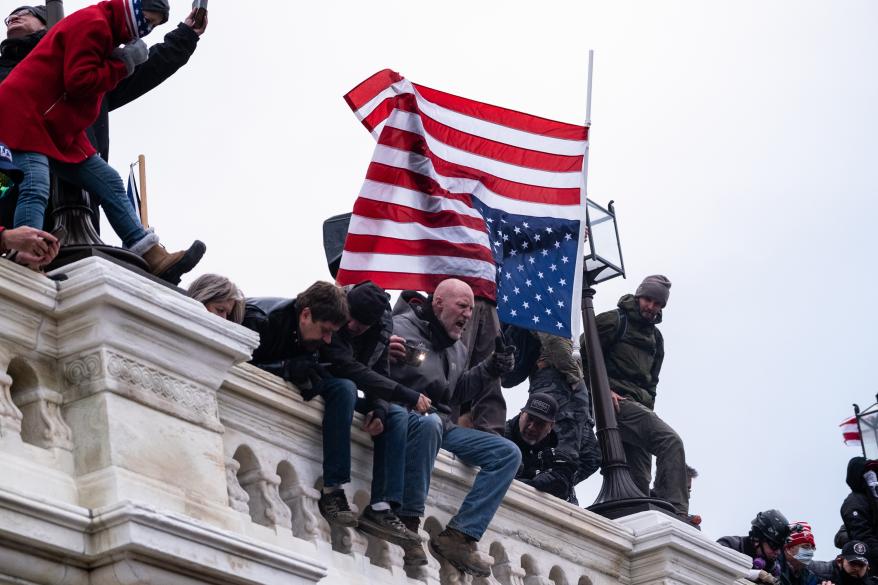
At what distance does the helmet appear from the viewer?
554 inches

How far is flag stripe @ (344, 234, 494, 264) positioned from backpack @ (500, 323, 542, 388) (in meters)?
0.55

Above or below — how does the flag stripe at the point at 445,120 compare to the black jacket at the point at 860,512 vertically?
above

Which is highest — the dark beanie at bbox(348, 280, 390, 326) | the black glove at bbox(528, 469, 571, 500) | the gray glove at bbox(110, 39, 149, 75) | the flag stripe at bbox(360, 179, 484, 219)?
the flag stripe at bbox(360, 179, 484, 219)

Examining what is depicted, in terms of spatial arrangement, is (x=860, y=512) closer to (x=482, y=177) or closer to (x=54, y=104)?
(x=482, y=177)

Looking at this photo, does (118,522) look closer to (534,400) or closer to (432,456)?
(432,456)

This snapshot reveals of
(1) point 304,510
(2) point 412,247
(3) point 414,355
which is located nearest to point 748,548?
(2) point 412,247

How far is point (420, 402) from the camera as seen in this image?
33.4 feet

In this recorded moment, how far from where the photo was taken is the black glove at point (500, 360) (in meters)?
11.4

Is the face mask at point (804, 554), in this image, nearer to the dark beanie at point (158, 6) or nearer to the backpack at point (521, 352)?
the backpack at point (521, 352)

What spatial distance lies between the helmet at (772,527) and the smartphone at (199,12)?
6.21 meters

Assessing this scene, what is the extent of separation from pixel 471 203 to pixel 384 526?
4.76 meters

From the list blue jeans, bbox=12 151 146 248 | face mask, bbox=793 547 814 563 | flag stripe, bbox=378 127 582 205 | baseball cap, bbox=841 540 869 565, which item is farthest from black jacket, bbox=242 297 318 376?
baseball cap, bbox=841 540 869 565

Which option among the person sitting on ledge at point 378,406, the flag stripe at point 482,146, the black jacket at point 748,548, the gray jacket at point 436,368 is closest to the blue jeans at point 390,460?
the person sitting on ledge at point 378,406

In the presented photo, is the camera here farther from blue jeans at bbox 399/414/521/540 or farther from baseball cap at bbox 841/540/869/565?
baseball cap at bbox 841/540/869/565
